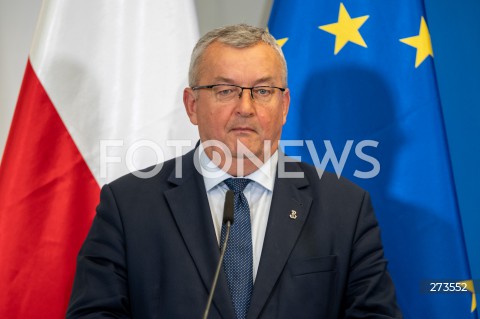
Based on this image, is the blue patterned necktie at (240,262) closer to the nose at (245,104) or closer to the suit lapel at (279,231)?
the suit lapel at (279,231)

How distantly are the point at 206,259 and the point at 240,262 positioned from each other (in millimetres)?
105

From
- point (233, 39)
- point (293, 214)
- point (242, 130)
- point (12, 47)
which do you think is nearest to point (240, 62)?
point (233, 39)

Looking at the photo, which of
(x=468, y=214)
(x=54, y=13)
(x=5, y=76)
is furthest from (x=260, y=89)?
(x=5, y=76)

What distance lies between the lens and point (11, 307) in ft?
7.54

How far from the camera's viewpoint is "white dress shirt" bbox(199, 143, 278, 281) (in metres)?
1.93

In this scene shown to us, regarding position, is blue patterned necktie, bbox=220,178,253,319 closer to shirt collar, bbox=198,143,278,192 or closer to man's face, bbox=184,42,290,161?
shirt collar, bbox=198,143,278,192

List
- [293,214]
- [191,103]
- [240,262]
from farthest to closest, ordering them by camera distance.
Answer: [191,103] < [293,214] < [240,262]

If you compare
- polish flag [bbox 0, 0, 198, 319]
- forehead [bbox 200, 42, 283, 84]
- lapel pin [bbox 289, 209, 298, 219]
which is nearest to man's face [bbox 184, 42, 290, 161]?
forehead [bbox 200, 42, 283, 84]

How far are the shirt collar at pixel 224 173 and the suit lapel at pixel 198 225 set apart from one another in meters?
0.03

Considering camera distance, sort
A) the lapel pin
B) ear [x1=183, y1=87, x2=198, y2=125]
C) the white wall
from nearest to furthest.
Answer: the lapel pin, ear [x1=183, y1=87, x2=198, y2=125], the white wall

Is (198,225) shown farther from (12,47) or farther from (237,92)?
(12,47)

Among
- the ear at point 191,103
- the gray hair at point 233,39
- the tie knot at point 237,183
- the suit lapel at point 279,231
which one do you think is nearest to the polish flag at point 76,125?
the ear at point 191,103

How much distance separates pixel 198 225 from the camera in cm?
186

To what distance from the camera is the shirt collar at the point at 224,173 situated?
6.49ft
